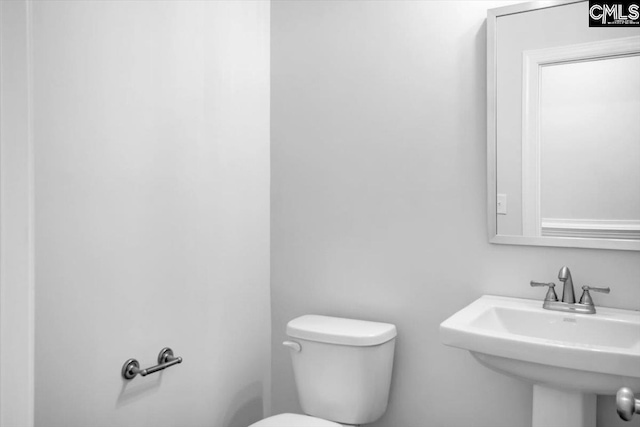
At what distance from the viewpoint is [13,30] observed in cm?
78

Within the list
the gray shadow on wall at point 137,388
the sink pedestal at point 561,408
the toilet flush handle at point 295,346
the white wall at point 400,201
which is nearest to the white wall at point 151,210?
the gray shadow on wall at point 137,388

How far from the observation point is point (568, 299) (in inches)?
62.9

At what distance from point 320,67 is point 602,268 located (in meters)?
1.37

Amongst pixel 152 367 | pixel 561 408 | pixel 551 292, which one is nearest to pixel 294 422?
pixel 152 367

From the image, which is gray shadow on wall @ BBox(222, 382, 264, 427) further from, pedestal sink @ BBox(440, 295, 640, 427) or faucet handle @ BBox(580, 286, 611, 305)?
faucet handle @ BBox(580, 286, 611, 305)

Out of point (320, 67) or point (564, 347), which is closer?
point (564, 347)

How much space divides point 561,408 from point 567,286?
0.40 meters

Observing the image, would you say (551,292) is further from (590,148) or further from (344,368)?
(344,368)

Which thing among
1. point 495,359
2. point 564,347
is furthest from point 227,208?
point 564,347

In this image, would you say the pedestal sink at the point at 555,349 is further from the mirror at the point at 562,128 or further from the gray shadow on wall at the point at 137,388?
the gray shadow on wall at the point at 137,388

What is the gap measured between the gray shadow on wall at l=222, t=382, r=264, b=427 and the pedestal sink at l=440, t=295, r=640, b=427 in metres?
1.06

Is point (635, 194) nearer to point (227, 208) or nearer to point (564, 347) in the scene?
point (564, 347)

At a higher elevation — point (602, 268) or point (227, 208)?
point (227, 208)

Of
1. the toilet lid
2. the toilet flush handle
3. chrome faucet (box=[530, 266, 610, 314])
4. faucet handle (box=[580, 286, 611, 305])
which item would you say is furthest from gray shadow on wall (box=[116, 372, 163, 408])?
faucet handle (box=[580, 286, 611, 305])
